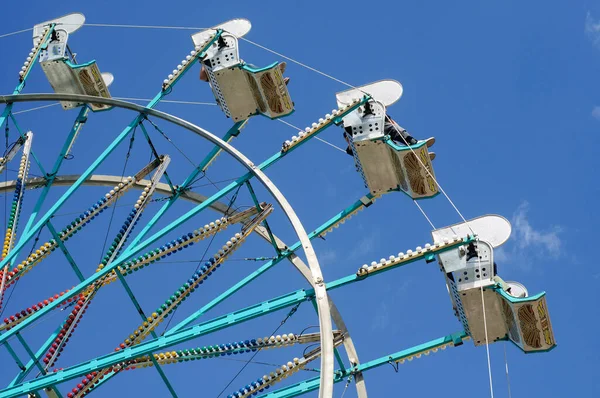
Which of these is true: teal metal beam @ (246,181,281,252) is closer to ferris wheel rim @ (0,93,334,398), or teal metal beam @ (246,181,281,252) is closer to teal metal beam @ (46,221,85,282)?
ferris wheel rim @ (0,93,334,398)

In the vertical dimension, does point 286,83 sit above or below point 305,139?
above

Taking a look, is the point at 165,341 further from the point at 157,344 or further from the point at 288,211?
the point at 288,211

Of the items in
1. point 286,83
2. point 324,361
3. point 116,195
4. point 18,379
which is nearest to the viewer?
point 324,361

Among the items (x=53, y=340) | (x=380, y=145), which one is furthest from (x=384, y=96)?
(x=53, y=340)

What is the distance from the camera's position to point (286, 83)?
29.2 m

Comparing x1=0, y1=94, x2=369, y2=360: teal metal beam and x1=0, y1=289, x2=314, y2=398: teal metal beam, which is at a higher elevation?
x1=0, y1=94, x2=369, y2=360: teal metal beam

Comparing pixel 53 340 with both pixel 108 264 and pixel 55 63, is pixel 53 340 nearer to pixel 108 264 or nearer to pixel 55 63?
pixel 108 264

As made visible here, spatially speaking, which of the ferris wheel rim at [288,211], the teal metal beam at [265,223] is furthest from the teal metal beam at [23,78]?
the teal metal beam at [265,223]

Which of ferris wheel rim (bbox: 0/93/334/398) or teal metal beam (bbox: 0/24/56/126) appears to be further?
teal metal beam (bbox: 0/24/56/126)

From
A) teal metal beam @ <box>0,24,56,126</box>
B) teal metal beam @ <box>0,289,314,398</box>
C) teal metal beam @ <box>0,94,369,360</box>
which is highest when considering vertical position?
teal metal beam @ <box>0,24,56,126</box>

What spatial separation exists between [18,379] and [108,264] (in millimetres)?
2913

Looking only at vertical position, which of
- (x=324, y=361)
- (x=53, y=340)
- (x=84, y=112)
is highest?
(x=84, y=112)

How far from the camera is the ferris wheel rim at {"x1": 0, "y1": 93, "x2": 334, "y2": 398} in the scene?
66.6ft

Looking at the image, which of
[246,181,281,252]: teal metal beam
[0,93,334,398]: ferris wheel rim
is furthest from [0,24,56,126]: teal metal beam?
[246,181,281,252]: teal metal beam
